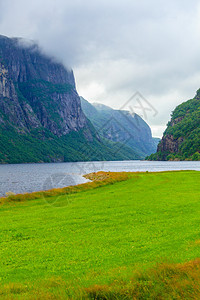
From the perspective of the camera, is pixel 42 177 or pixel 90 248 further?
pixel 42 177

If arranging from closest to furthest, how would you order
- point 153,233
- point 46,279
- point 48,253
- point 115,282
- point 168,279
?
point 168,279
point 115,282
point 46,279
point 48,253
point 153,233

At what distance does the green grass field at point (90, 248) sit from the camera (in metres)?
8.08

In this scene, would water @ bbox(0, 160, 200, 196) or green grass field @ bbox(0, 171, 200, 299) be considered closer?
green grass field @ bbox(0, 171, 200, 299)

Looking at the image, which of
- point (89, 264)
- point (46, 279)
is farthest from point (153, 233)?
point (46, 279)

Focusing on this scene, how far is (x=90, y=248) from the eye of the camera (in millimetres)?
11961

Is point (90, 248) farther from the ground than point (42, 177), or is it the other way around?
point (90, 248)

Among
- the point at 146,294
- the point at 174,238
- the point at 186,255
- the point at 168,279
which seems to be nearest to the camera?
the point at 146,294

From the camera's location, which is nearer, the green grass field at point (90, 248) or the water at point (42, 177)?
the green grass field at point (90, 248)

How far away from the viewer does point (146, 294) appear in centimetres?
687

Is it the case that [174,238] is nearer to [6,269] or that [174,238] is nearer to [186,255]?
[186,255]

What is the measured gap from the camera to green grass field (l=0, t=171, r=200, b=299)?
318 inches

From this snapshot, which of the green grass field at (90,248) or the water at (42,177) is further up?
the green grass field at (90,248)

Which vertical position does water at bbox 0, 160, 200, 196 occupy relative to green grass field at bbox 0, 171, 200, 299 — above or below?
below

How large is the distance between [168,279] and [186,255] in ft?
10.3
